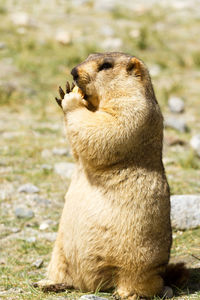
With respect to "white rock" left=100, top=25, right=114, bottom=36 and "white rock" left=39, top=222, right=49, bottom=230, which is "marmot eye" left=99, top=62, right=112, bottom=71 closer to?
"white rock" left=39, top=222, right=49, bottom=230

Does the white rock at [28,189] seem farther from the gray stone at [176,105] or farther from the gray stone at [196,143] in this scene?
the gray stone at [176,105]

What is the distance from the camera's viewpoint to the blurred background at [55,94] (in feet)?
21.6

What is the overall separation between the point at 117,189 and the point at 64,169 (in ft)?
12.4

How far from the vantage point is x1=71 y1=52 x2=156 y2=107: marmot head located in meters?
4.83

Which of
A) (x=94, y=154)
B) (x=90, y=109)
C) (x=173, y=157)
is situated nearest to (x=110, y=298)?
(x=94, y=154)

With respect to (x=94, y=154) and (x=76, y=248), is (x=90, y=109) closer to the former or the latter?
(x=94, y=154)

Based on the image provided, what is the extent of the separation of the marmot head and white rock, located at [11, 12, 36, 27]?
460 inches

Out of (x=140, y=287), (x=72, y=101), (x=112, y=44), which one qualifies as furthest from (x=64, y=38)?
(x=140, y=287)

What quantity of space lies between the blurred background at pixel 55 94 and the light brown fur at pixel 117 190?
65 centimetres

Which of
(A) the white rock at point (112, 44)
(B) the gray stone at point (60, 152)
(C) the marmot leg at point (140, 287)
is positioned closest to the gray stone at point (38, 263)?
(C) the marmot leg at point (140, 287)

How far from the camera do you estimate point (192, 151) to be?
9.27 metres

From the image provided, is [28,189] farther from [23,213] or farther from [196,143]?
[196,143]

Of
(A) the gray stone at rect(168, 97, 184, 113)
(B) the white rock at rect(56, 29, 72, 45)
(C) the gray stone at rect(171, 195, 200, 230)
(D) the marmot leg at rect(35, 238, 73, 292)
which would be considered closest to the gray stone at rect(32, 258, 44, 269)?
(D) the marmot leg at rect(35, 238, 73, 292)

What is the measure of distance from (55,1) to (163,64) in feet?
23.3
